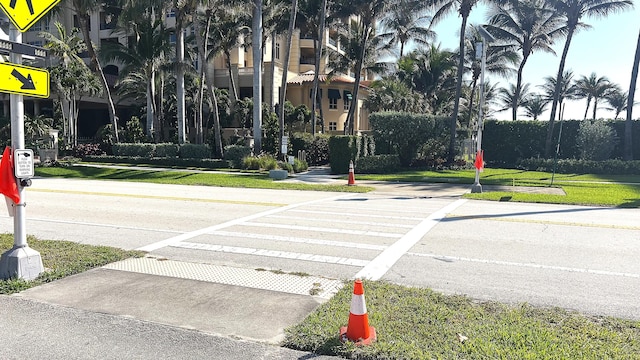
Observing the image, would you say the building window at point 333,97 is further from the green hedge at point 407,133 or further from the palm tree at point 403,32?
the green hedge at point 407,133

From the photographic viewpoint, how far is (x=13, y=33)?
19.5 feet

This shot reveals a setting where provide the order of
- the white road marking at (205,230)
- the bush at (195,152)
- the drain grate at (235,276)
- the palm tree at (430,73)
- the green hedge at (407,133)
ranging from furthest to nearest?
the palm tree at (430,73) < the bush at (195,152) < the green hedge at (407,133) < the white road marking at (205,230) < the drain grate at (235,276)

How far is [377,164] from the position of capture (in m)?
26.2

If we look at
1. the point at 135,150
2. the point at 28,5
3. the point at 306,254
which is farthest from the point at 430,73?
the point at 28,5

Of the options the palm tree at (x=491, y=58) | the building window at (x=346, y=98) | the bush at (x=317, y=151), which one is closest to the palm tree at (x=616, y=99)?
the palm tree at (x=491, y=58)

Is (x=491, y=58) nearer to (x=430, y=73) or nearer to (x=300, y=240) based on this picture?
(x=430, y=73)

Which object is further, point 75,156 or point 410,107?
point 410,107

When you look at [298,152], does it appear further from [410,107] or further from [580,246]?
[580,246]

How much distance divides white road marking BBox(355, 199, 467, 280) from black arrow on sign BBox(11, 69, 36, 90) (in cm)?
475

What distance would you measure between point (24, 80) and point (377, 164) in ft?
70.2

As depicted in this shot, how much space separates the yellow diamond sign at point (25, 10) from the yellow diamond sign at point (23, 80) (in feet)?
1.59

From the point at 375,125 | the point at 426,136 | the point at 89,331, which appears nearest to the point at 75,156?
the point at 375,125

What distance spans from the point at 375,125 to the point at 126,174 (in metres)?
14.0

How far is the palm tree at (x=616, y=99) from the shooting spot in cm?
6588
